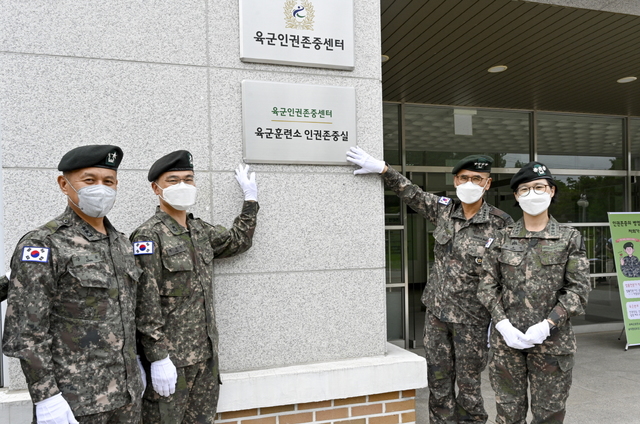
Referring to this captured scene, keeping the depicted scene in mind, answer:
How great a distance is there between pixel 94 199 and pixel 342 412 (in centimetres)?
182

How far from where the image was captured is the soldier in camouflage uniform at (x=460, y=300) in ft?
9.54

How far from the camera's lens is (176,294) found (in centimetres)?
220

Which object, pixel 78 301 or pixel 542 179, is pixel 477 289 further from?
pixel 78 301

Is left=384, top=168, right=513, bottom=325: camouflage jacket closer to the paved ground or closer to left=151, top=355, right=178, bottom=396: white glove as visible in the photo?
the paved ground

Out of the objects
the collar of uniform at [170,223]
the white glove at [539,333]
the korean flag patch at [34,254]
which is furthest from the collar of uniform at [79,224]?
the white glove at [539,333]

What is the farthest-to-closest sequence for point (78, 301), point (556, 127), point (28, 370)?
point (556, 127) < point (78, 301) < point (28, 370)

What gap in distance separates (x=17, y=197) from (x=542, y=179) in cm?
287

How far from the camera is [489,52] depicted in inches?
179

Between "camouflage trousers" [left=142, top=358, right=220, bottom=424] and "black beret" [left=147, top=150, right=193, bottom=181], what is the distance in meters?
0.98

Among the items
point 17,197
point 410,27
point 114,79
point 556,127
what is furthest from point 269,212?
point 556,127

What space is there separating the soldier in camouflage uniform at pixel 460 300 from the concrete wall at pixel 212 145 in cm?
45

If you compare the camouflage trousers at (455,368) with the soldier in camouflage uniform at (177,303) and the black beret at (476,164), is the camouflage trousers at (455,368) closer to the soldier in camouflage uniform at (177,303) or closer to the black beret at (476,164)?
the black beret at (476,164)

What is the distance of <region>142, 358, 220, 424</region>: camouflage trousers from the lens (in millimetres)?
2162

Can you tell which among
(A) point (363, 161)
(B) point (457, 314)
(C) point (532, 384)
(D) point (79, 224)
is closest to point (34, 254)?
(D) point (79, 224)
